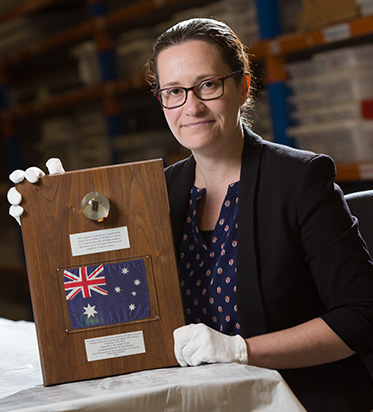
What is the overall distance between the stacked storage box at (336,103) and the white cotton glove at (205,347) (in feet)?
5.27

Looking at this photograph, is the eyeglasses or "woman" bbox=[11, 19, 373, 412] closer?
"woman" bbox=[11, 19, 373, 412]

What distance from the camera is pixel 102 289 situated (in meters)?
1.12

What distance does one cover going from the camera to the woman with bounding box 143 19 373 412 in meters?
1.17

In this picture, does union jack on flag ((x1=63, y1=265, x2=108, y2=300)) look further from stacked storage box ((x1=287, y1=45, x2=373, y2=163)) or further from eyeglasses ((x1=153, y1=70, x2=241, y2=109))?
stacked storage box ((x1=287, y1=45, x2=373, y2=163))

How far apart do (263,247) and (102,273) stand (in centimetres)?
33

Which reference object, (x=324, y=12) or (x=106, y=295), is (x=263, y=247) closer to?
(x=106, y=295)

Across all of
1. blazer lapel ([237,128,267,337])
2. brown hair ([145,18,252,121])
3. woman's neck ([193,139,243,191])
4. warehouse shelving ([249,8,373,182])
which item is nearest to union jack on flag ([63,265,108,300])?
blazer lapel ([237,128,267,337])

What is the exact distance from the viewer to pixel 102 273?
112 centimetres

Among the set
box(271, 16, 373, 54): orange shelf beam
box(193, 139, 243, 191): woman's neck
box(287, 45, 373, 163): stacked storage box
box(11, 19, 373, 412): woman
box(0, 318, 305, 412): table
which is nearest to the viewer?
box(0, 318, 305, 412): table

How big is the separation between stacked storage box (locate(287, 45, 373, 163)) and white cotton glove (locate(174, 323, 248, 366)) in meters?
1.61

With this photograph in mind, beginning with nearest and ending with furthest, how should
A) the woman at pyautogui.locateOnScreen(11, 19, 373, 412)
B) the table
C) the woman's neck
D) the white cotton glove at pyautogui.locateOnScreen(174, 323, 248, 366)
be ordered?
the table < the white cotton glove at pyautogui.locateOnScreen(174, 323, 248, 366) < the woman at pyautogui.locateOnScreen(11, 19, 373, 412) < the woman's neck

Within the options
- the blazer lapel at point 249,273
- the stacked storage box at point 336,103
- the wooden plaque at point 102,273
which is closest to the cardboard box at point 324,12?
the stacked storage box at point 336,103

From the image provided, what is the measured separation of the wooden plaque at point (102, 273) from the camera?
3.66ft

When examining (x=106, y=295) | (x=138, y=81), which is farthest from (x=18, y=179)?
(x=138, y=81)
